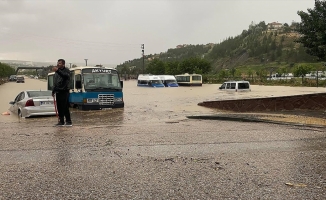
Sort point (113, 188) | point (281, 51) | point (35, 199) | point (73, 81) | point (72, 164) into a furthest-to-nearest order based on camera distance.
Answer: point (281, 51) < point (73, 81) < point (72, 164) < point (113, 188) < point (35, 199)

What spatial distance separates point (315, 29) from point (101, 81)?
10.4 metres

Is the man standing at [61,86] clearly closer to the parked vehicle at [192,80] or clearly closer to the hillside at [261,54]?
the parked vehicle at [192,80]

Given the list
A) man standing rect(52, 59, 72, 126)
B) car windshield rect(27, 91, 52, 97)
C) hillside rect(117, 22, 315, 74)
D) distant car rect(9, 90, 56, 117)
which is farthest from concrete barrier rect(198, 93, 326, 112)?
hillside rect(117, 22, 315, 74)

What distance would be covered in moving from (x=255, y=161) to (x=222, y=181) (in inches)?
53.8

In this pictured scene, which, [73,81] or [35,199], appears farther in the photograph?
[73,81]

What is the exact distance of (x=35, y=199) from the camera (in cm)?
426

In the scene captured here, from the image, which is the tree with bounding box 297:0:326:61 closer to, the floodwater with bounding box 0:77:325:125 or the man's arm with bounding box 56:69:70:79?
the floodwater with bounding box 0:77:325:125

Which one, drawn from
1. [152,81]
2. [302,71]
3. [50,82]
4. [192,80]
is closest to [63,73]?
[50,82]

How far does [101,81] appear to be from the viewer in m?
18.8

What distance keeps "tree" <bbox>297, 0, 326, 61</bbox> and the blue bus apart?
30.7ft

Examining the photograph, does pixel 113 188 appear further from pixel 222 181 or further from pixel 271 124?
pixel 271 124

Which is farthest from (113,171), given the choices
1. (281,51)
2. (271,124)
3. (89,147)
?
(281,51)

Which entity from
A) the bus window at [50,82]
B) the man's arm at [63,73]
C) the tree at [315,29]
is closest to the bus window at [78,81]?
the bus window at [50,82]

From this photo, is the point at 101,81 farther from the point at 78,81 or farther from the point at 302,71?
the point at 302,71
